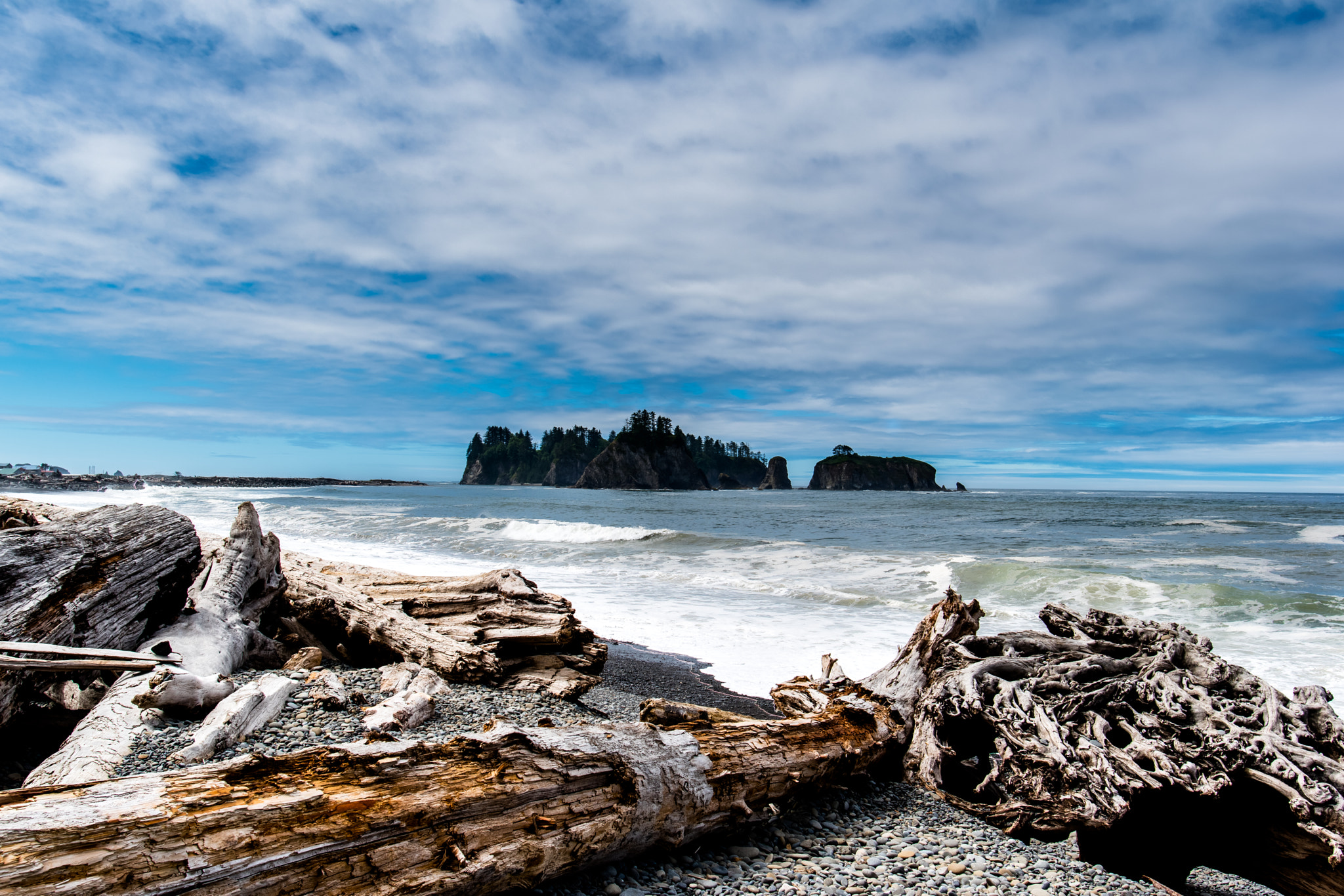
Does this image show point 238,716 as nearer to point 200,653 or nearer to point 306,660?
point 200,653

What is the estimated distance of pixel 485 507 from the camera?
5178cm

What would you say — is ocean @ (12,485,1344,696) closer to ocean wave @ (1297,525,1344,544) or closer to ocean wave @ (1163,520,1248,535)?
ocean wave @ (1297,525,1344,544)

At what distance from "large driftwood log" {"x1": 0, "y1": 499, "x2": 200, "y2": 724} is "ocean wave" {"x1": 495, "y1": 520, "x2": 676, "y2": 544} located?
59.6ft

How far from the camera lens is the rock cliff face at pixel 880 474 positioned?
148m

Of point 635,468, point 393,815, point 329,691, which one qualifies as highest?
point 635,468

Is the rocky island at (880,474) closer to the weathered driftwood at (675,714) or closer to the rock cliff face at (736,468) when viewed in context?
the rock cliff face at (736,468)

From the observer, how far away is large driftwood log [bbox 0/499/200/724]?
434cm

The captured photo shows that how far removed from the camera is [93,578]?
4910 millimetres

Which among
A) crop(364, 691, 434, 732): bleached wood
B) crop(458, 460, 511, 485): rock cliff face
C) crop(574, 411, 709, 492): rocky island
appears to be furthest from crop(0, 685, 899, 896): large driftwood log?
crop(458, 460, 511, 485): rock cliff face

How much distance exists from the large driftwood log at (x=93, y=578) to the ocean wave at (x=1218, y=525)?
3698cm

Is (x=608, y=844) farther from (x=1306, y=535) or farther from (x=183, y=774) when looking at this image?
(x=1306, y=535)

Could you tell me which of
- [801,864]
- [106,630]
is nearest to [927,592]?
[801,864]

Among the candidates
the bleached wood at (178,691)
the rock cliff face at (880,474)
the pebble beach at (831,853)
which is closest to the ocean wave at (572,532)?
the bleached wood at (178,691)

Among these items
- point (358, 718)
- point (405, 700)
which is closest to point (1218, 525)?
point (405, 700)
